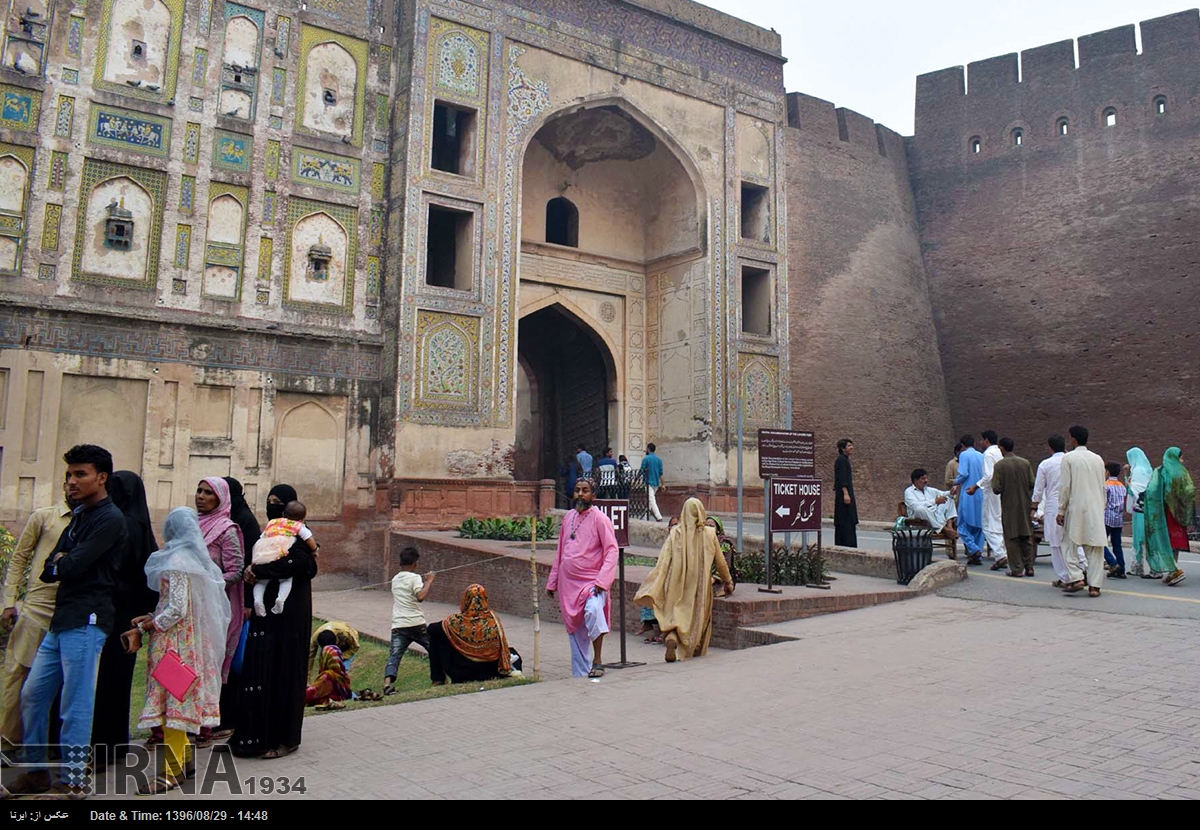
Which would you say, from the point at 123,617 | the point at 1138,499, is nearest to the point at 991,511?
the point at 1138,499

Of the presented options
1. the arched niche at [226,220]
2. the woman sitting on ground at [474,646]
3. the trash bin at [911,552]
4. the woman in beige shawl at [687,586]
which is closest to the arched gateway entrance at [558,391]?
the arched niche at [226,220]

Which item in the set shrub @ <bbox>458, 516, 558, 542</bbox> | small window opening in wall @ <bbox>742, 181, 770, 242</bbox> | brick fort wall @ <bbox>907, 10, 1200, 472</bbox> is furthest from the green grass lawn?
brick fort wall @ <bbox>907, 10, 1200, 472</bbox>

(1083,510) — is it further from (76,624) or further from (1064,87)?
(1064,87)

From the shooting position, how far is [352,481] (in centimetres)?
1394

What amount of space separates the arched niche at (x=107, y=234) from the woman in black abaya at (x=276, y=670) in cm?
935

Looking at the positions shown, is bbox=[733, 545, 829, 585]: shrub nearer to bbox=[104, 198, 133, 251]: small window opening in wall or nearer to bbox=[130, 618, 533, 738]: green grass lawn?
bbox=[130, 618, 533, 738]: green grass lawn

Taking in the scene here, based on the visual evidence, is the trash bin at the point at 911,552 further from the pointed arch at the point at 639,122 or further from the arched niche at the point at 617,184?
the arched niche at the point at 617,184

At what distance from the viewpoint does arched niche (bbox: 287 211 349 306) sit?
13.8 metres

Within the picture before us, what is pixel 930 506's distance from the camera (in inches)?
437

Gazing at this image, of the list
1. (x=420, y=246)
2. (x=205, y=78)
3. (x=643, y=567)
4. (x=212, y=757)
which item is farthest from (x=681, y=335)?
(x=212, y=757)

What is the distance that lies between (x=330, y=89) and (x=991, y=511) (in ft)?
36.0

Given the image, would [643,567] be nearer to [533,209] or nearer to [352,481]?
[352,481]

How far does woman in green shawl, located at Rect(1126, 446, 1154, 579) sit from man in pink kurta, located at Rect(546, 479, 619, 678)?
221 inches
